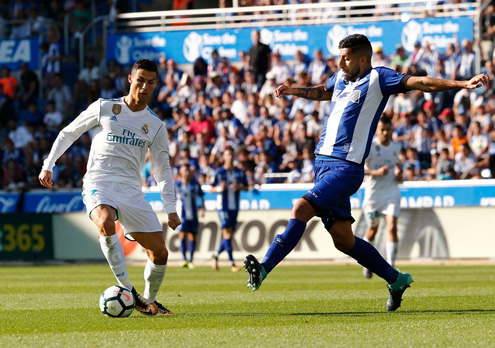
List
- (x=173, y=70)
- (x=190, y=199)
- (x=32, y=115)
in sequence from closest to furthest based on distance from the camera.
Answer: (x=190, y=199) < (x=173, y=70) < (x=32, y=115)

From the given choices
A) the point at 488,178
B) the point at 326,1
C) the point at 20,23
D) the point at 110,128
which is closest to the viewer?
the point at 110,128

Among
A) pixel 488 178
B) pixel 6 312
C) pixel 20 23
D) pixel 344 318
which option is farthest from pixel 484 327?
pixel 20 23

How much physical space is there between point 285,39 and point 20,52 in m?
7.92

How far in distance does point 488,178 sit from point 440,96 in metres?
3.24

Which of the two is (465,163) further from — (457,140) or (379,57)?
(379,57)

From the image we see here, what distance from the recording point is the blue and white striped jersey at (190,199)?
59.1ft

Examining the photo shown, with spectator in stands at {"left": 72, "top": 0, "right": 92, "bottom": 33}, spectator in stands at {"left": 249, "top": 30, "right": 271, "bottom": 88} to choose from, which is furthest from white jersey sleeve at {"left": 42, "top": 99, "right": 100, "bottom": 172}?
spectator in stands at {"left": 72, "top": 0, "right": 92, "bottom": 33}

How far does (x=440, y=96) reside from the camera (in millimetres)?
20188

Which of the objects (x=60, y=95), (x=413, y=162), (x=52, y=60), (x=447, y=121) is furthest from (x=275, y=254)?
(x=52, y=60)

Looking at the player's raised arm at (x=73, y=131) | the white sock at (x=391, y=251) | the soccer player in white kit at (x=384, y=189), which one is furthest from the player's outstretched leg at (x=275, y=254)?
the white sock at (x=391, y=251)

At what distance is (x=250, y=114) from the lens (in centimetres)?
2145

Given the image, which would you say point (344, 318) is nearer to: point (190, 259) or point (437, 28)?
point (190, 259)

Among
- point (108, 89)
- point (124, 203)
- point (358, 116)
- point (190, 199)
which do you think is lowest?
point (190, 199)

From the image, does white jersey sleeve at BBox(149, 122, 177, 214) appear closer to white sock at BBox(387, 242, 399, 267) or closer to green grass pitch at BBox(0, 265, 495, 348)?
green grass pitch at BBox(0, 265, 495, 348)
